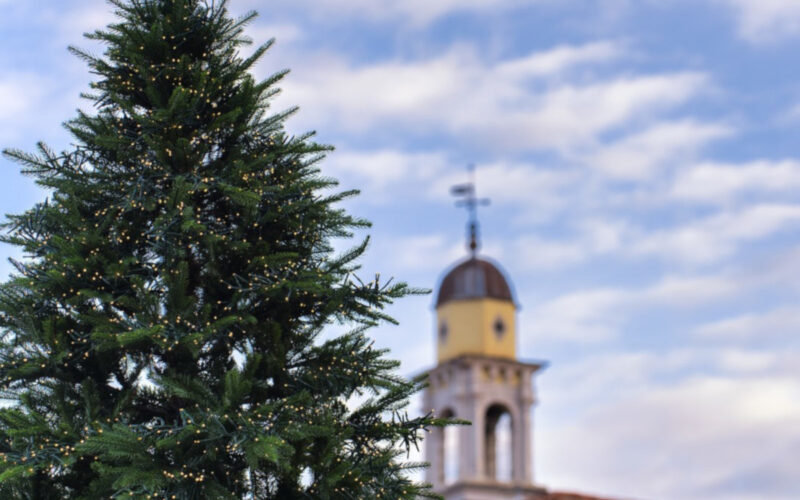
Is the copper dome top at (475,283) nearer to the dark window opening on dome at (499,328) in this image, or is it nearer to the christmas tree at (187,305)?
the dark window opening on dome at (499,328)

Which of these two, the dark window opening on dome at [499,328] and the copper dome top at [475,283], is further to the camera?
the copper dome top at [475,283]

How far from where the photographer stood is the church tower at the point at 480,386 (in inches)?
1781

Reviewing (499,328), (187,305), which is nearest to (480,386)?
(499,328)

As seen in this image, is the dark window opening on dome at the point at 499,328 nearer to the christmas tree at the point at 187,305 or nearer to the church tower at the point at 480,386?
the church tower at the point at 480,386

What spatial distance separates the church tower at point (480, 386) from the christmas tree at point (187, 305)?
35.5m

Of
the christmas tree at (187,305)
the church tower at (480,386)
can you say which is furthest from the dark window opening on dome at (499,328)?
the christmas tree at (187,305)

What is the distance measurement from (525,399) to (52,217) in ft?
126

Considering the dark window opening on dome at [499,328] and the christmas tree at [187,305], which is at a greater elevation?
the dark window opening on dome at [499,328]

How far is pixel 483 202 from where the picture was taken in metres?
48.9

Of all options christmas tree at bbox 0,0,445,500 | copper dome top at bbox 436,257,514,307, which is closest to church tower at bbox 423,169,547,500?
copper dome top at bbox 436,257,514,307

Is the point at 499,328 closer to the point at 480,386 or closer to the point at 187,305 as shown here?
the point at 480,386

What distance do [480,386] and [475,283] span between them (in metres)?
4.27

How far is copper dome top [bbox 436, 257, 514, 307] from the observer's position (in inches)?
1873

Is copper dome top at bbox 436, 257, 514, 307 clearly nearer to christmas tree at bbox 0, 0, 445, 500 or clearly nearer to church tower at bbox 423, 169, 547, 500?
church tower at bbox 423, 169, 547, 500
